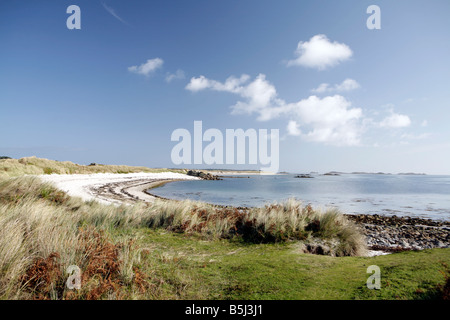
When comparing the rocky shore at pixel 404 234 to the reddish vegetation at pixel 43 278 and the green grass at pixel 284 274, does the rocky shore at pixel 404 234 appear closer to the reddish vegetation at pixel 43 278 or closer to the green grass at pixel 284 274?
the green grass at pixel 284 274

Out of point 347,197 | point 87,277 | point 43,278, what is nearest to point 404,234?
point 87,277

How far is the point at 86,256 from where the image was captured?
388cm

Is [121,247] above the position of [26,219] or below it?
below

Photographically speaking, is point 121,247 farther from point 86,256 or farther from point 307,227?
point 307,227

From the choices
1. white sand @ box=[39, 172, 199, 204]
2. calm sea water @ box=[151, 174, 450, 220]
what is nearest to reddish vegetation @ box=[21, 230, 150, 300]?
calm sea water @ box=[151, 174, 450, 220]

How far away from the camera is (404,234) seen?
12727 mm

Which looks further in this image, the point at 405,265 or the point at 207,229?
the point at 207,229

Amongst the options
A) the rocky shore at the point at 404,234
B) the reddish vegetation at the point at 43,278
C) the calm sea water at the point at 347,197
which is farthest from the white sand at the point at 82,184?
the rocky shore at the point at 404,234

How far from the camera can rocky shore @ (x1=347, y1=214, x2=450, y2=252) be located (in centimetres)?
1083

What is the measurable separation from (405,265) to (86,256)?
5672 millimetres

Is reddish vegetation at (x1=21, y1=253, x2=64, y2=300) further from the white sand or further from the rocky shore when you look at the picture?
the rocky shore

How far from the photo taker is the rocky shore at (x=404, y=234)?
10828 millimetres

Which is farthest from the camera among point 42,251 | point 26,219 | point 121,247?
point 26,219

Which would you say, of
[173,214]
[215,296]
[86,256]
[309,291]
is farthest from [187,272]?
[173,214]
